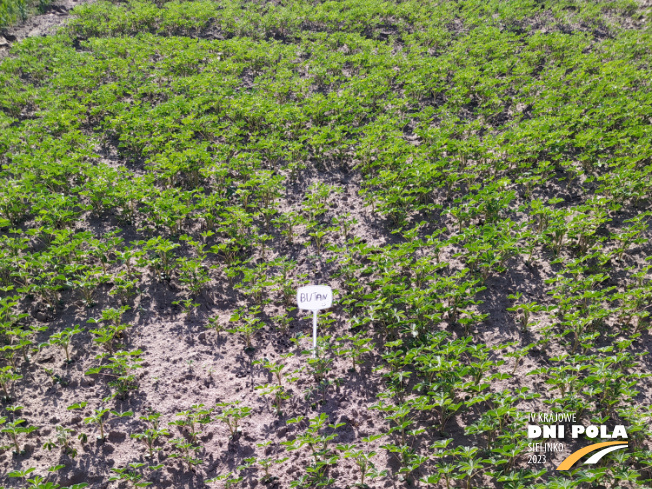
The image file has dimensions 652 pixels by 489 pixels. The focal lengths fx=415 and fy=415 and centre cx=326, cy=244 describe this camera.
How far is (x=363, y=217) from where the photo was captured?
719 centimetres

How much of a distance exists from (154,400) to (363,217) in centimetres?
424

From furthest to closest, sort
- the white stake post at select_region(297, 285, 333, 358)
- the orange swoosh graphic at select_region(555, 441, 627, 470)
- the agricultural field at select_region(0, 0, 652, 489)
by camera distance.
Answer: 1. the white stake post at select_region(297, 285, 333, 358)
2. the agricultural field at select_region(0, 0, 652, 489)
3. the orange swoosh graphic at select_region(555, 441, 627, 470)

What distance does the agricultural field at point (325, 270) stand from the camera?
4148 mm

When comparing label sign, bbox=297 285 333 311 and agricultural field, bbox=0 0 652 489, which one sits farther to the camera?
label sign, bbox=297 285 333 311

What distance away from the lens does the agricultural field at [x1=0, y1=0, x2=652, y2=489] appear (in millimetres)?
4148

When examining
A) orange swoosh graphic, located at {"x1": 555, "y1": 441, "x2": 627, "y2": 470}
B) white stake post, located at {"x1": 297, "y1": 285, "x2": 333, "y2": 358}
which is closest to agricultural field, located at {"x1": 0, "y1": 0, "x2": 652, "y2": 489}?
orange swoosh graphic, located at {"x1": 555, "y1": 441, "x2": 627, "y2": 470}

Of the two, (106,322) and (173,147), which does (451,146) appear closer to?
(173,147)

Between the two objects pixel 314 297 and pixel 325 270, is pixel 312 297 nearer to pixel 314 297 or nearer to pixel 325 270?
pixel 314 297

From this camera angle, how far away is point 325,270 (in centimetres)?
631

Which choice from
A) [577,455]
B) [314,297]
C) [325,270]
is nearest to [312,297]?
[314,297]

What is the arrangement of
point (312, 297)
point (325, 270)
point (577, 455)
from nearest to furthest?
point (577, 455) → point (312, 297) → point (325, 270)

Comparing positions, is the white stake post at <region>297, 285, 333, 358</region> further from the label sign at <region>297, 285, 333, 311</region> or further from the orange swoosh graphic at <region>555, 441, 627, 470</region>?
the orange swoosh graphic at <region>555, 441, 627, 470</region>

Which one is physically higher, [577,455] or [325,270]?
[325,270]

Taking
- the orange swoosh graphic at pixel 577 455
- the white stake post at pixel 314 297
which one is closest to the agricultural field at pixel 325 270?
the orange swoosh graphic at pixel 577 455
